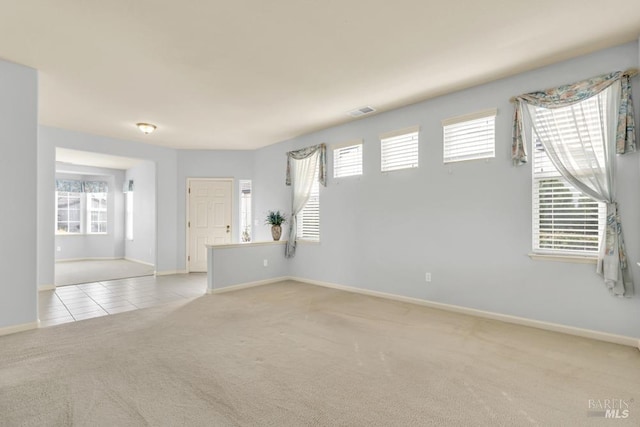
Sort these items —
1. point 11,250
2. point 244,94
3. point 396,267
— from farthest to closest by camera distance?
point 396,267 < point 244,94 < point 11,250

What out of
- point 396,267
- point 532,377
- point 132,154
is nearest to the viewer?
point 532,377

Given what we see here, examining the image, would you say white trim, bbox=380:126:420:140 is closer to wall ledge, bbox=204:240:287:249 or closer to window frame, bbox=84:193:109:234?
wall ledge, bbox=204:240:287:249

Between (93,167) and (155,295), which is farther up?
(93,167)

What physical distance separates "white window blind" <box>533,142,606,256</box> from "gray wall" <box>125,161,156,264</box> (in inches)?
285

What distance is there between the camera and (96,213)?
383 inches

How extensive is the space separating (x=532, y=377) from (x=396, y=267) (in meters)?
2.44

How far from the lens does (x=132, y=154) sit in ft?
22.5

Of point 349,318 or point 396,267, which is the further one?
point 396,267

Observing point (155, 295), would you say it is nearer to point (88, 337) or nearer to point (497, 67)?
point (88, 337)

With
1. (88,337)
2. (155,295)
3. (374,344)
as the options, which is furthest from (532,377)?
(155,295)

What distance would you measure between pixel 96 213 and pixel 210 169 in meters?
4.74

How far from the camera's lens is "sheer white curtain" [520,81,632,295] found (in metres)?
3.08

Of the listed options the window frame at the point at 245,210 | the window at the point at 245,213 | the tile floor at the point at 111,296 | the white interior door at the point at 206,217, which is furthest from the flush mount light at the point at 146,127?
the tile floor at the point at 111,296

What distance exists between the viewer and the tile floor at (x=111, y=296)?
166 inches
